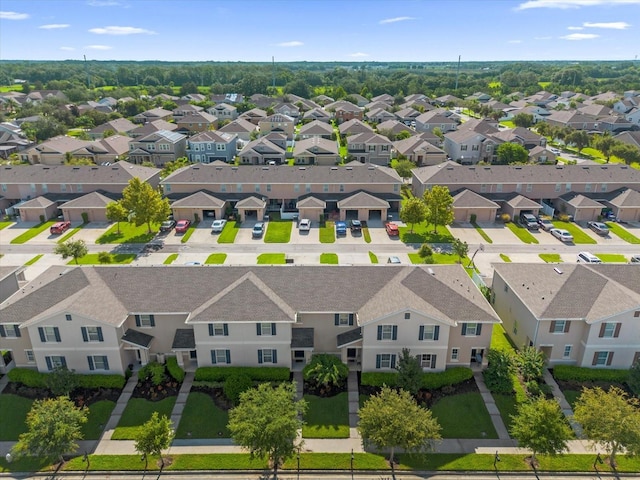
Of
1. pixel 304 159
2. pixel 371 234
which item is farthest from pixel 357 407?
pixel 304 159

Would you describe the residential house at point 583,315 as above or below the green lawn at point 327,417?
above

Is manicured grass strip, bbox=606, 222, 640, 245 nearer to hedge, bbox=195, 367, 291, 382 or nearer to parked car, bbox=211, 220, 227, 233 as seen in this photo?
hedge, bbox=195, 367, 291, 382

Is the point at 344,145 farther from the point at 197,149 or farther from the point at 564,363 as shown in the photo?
the point at 564,363

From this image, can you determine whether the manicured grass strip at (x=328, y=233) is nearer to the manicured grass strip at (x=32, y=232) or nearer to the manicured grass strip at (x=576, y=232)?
the manicured grass strip at (x=576, y=232)

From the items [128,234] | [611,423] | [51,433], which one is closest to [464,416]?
[611,423]

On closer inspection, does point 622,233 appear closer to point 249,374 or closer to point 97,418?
point 249,374

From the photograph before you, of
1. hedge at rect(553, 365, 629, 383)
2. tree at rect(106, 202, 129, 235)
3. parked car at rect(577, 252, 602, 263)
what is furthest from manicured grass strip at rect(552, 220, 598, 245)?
tree at rect(106, 202, 129, 235)

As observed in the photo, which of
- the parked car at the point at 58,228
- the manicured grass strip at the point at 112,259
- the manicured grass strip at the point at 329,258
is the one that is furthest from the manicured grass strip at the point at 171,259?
the parked car at the point at 58,228
